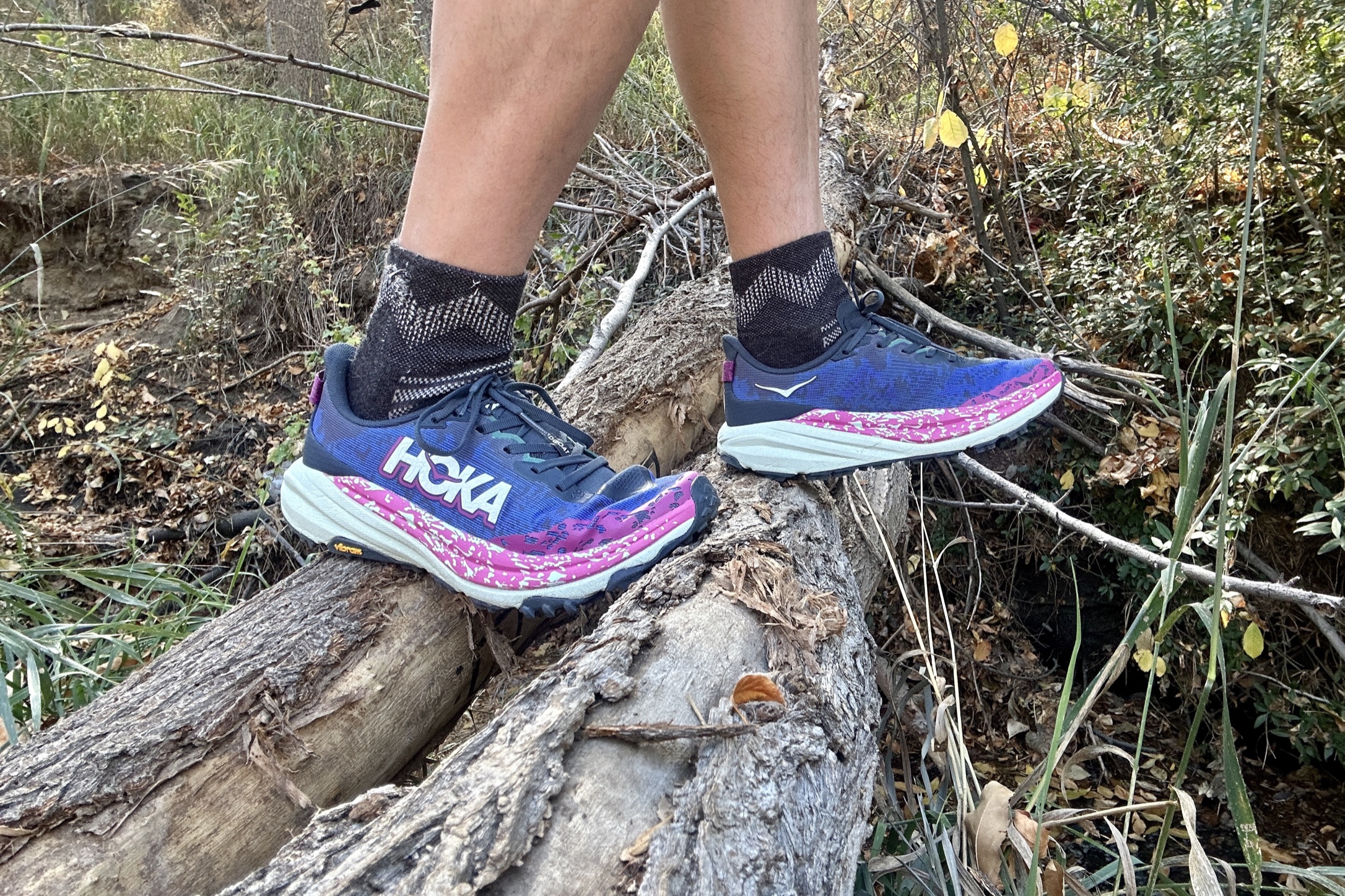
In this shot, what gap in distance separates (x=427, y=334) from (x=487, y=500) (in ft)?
0.82

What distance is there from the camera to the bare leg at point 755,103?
4.14ft

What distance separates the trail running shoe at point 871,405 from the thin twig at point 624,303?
23.8 inches

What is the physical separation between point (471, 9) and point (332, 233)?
352 cm

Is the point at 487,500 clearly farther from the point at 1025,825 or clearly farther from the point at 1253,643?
the point at 1253,643

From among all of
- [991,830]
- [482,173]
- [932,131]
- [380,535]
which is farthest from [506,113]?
[932,131]

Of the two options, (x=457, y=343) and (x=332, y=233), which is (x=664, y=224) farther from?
(x=332, y=233)

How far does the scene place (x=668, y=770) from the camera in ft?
2.50

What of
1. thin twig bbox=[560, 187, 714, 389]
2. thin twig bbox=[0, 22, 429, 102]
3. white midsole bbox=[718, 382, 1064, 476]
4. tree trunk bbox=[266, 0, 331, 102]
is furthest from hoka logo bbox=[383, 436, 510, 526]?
tree trunk bbox=[266, 0, 331, 102]

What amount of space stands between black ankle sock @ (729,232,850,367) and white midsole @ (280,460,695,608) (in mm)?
452

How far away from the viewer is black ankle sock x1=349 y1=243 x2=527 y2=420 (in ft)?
3.80

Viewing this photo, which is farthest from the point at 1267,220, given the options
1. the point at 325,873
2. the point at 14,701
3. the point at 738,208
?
the point at 14,701

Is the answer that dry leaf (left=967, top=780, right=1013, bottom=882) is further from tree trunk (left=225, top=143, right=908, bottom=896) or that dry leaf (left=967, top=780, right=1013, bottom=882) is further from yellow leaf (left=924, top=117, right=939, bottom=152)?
yellow leaf (left=924, top=117, right=939, bottom=152)

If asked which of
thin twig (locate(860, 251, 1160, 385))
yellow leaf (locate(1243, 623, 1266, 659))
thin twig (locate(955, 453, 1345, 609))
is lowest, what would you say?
yellow leaf (locate(1243, 623, 1266, 659))

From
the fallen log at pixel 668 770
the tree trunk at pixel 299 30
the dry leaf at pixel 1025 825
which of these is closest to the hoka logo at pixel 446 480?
the fallen log at pixel 668 770
